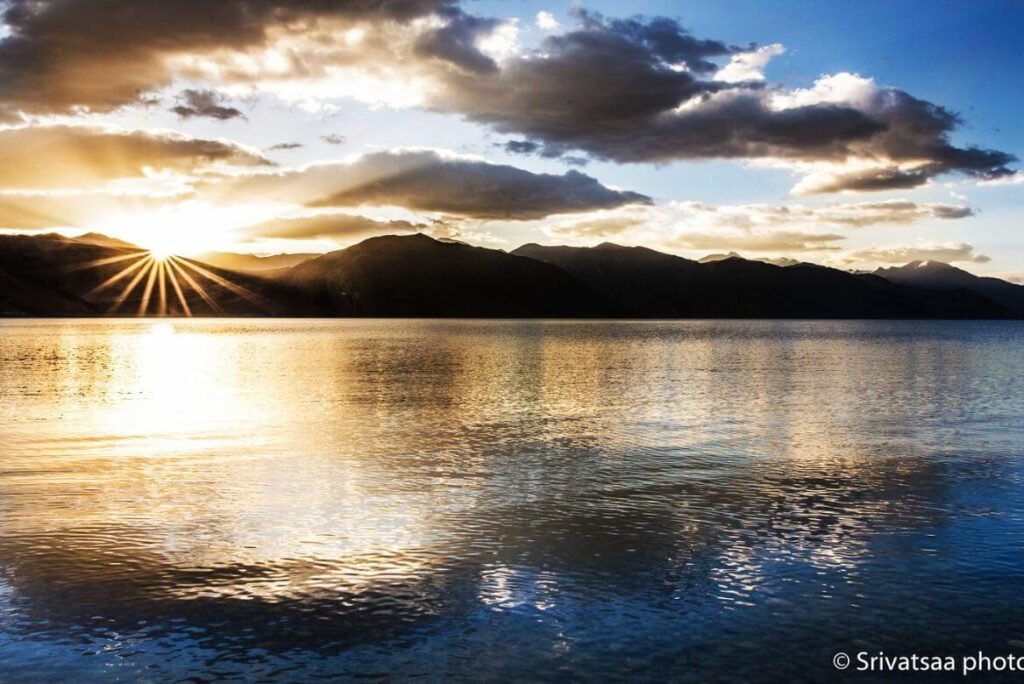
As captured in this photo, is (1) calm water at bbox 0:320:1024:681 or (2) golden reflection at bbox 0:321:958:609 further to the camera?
(2) golden reflection at bbox 0:321:958:609

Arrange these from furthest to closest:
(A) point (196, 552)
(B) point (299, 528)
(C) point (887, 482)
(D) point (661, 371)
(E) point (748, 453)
A: (D) point (661, 371), (E) point (748, 453), (C) point (887, 482), (B) point (299, 528), (A) point (196, 552)

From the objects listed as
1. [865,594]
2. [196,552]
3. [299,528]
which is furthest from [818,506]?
[196,552]

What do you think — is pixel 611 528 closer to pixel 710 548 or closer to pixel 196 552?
pixel 710 548

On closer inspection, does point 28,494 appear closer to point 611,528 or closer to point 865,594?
point 611,528

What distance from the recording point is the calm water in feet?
44.8

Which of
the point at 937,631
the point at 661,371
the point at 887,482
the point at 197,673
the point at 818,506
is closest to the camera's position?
the point at 197,673

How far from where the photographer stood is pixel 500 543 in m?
19.7

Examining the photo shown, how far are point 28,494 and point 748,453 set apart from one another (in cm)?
2429

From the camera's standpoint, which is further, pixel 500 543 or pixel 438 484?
pixel 438 484

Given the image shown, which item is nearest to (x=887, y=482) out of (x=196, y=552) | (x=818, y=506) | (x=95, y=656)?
(x=818, y=506)

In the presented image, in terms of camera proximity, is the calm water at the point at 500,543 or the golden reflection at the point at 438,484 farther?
the golden reflection at the point at 438,484

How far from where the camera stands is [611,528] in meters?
21.2

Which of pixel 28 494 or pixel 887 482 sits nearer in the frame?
pixel 28 494

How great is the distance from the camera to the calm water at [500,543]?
13.6m
